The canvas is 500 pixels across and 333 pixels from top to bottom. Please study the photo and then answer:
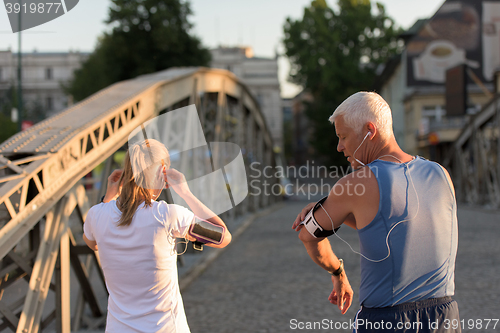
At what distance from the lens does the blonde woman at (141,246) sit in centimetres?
253

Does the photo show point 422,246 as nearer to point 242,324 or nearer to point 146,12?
point 242,324

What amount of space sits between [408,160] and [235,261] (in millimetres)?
8975

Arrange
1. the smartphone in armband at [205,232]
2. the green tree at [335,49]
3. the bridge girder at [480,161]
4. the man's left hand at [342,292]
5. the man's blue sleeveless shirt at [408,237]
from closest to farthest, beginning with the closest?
the man's blue sleeveless shirt at [408,237] → the man's left hand at [342,292] → the smartphone in armband at [205,232] → the bridge girder at [480,161] → the green tree at [335,49]

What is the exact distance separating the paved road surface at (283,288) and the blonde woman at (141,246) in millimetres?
3523

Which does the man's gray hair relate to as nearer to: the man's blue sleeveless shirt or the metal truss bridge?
the man's blue sleeveless shirt

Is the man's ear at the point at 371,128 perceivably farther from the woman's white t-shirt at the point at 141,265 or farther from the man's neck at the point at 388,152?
the woman's white t-shirt at the point at 141,265

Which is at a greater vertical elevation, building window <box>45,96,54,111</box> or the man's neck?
building window <box>45,96,54,111</box>

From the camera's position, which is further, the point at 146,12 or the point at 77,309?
the point at 146,12

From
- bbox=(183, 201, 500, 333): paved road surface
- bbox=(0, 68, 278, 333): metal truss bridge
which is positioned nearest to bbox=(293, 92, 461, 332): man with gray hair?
bbox=(0, 68, 278, 333): metal truss bridge

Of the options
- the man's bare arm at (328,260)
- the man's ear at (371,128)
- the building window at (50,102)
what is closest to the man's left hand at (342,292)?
the man's bare arm at (328,260)

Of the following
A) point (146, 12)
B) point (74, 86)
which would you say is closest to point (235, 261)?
point (146, 12)

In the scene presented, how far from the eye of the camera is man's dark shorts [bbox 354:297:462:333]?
2.15 meters

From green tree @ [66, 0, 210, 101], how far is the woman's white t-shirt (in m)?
29.2

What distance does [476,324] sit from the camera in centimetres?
571
